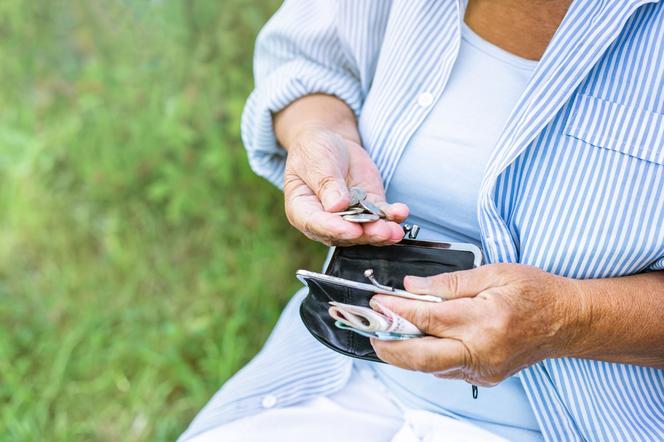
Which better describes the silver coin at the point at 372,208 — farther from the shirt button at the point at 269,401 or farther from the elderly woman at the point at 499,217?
the shirt button at the point at 269,401

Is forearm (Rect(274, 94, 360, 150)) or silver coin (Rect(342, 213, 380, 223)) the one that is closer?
silver coin (Rect(342, 213, 380, 223))

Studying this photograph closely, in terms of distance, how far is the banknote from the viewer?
3.10 feet

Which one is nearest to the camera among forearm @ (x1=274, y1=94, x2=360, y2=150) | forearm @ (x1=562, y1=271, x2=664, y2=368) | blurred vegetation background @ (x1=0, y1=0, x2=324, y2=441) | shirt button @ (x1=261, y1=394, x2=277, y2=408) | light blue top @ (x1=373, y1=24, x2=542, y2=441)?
forearm @ (x1=562, y1=271, x2=664, y2=368)

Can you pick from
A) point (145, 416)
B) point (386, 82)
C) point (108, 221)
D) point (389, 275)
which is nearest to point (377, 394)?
point (389, 275)

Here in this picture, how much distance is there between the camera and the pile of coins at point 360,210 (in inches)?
42.9

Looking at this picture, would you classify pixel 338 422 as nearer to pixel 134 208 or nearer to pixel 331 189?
pixel 331 189

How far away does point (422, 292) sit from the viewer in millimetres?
1018

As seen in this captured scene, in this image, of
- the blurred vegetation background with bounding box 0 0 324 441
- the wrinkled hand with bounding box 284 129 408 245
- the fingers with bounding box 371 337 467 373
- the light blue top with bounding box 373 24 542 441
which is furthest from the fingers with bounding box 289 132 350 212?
the blurred vegetation background with bounding box 0 0 324 441

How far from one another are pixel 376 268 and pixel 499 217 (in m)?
0.22

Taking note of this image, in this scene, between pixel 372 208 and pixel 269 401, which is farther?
pixel 269 401

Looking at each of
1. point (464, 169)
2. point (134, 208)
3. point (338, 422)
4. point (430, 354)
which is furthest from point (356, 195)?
point (134, 208)

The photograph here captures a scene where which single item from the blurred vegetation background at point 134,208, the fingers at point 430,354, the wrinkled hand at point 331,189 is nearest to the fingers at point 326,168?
the wrinkled hand at point 331,189

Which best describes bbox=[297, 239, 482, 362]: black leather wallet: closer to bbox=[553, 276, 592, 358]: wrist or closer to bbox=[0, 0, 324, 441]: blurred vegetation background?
bbox=[553, 276, 592, 358]: wrist

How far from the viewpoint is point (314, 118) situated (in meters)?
1.42
